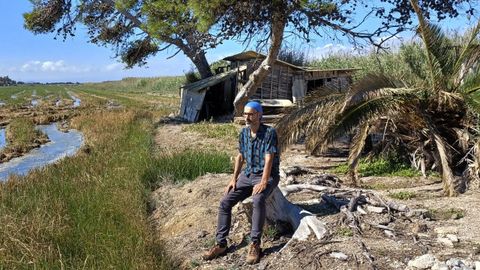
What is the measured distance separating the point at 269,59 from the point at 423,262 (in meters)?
11.9

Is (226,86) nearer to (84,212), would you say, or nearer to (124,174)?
(124,174)

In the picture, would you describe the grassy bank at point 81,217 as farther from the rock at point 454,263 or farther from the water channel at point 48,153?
the water channel at point 48,153

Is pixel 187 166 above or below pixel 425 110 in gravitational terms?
below

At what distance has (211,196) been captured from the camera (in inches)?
313

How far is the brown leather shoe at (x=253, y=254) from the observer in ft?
17.9

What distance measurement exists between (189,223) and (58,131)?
59.5 feet

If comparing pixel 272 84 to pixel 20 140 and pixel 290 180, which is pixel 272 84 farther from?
pixel 290 180

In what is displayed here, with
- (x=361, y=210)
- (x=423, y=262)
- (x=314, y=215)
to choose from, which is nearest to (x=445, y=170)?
(x=361, y=210)

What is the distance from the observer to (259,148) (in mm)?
5598

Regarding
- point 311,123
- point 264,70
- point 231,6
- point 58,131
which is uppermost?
point 231,6

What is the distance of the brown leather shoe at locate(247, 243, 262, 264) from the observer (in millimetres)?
5453

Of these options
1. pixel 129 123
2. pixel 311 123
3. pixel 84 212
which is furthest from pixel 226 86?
pixel 84 212

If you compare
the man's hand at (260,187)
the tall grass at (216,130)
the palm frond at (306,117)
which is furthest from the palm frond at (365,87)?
the tall grass at (216,130)

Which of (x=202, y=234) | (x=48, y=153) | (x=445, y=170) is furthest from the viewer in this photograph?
(x=48, y=153)
